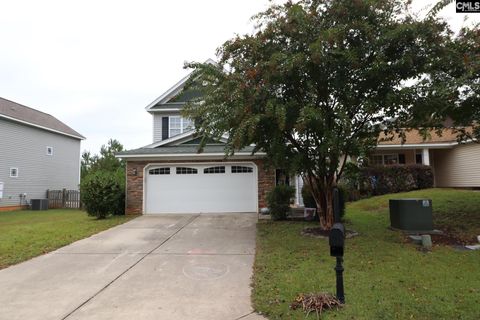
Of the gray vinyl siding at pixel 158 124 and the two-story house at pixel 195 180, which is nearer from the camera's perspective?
the two-story house at pixel 195 180

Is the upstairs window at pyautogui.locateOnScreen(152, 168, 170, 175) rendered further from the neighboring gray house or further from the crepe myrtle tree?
the neighboring gray house

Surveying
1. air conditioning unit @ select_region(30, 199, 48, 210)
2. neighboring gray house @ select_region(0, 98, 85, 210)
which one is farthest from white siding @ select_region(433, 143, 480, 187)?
neighboring gray house @ select_region(0, 98, 85, 210)

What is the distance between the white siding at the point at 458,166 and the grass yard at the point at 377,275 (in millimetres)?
9919

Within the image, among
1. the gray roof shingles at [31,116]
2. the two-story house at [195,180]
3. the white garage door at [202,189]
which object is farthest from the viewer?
the gray roof shingles at [31,116]

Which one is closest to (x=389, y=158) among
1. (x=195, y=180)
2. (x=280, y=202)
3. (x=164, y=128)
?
(x=280, y=202)

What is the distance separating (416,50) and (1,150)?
72.7 feet

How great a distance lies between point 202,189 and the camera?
14.9 metres

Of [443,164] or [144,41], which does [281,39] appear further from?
[443,164]

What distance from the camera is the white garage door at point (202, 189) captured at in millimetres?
14781

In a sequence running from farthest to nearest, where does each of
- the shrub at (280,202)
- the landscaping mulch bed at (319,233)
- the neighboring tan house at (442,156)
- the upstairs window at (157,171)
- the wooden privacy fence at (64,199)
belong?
the wooden privacy fence at (64,199) < the neighboring tan house at (442,156) < the upstairs window at (157,171) < the shrub at (280,202) < the landscaping mulch bed at (319,233)

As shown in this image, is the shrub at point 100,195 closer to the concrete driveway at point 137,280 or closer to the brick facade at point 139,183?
the brick facade at point 139,183

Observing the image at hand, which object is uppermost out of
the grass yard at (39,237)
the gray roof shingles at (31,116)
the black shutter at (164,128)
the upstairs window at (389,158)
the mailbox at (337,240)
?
the gray roof shingles at (31,116)

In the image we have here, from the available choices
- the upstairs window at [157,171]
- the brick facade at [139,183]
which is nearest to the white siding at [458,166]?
the brick facade at [139,183]

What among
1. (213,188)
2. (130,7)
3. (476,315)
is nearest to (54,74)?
(130,7)
